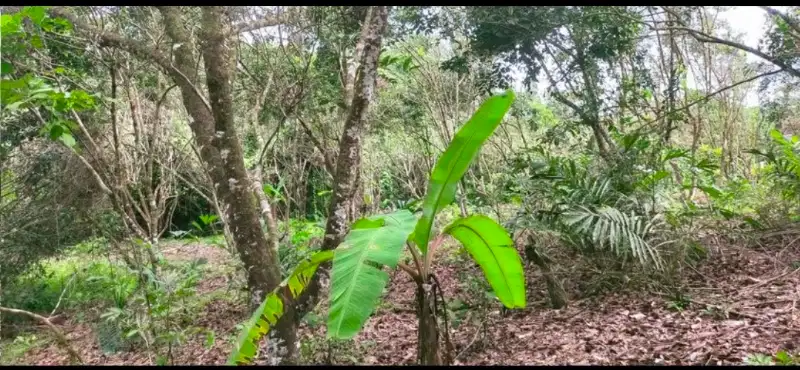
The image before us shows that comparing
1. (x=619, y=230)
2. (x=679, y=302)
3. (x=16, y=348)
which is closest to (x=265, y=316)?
(x=619, y=230)

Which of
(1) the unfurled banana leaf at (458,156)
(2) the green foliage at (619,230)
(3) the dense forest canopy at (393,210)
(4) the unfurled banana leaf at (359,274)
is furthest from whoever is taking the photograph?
(2) the green foliage at (619,230)

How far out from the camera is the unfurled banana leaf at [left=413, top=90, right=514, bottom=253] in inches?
81.9

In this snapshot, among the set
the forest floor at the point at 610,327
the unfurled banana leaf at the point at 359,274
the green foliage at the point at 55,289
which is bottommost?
the green foliage at the point at 55,289

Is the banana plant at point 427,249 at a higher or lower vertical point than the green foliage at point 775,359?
higher

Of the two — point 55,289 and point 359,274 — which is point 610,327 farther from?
point 55,289

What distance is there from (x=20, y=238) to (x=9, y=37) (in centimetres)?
398

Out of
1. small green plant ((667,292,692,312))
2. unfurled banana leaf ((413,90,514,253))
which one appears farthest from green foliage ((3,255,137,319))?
small green plant ((667,292,692,312))

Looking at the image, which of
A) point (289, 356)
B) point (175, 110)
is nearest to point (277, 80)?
point (175, 110)

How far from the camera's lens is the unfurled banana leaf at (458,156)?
208 cm

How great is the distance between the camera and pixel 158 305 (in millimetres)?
3500

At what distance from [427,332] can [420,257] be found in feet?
1.17

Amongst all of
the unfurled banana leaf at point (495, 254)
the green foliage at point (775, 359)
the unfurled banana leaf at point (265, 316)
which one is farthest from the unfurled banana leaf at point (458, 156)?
the green foliage at point (775, 359)

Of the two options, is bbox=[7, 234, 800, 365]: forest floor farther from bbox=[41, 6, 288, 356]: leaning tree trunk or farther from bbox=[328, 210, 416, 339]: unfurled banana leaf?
bbox=[328, 210, 416, 339]: unfurled banana leaf

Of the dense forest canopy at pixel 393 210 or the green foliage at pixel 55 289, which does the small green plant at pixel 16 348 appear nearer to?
the dense forest canopy at pixel 393 210
